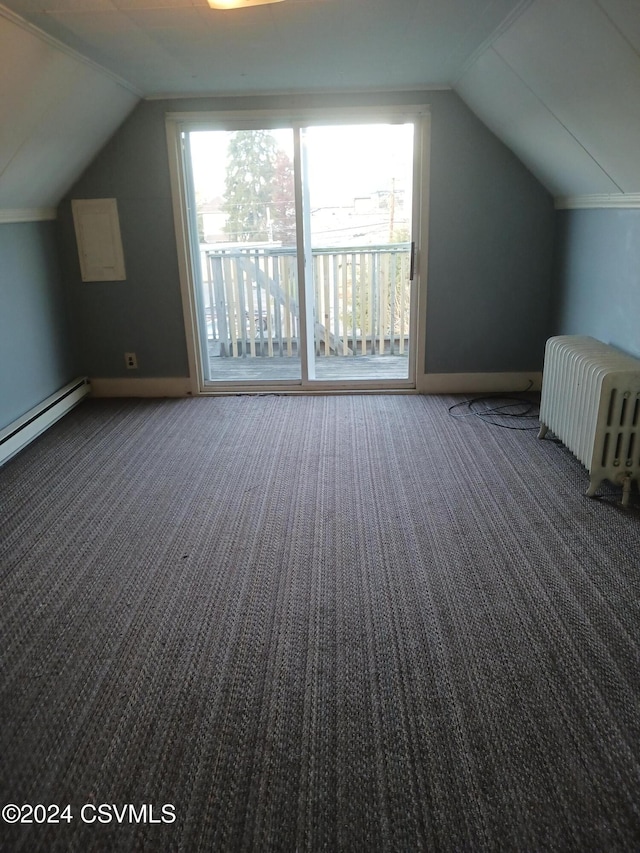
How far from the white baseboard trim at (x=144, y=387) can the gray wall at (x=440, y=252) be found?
0.05 metres

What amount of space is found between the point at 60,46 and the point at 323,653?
269cm

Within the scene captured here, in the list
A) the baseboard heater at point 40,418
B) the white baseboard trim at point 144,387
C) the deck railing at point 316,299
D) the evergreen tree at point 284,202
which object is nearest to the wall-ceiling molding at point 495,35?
the evergreen tree at point 284,202

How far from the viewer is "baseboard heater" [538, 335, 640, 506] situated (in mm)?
2529

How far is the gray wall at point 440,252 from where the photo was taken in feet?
12.4

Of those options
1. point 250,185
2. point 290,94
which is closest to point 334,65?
point 290,94

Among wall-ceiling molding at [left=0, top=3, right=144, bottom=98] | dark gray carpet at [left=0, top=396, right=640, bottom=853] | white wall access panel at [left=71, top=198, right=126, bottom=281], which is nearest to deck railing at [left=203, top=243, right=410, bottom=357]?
white wall access panel at [left=71, top=198, right=126, bottom=281]

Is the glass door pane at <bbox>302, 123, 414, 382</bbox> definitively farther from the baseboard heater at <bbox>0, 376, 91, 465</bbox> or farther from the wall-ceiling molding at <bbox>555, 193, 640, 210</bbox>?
the baseboard heater at <bbox>0, 376, 91, 465</bbox>

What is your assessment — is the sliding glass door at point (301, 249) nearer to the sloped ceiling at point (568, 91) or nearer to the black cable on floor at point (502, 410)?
the black cable on floor at point (502, 410)

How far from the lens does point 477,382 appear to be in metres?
4.23

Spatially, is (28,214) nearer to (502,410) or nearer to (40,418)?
(40,418)

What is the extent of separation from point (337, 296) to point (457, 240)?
1.61 meters

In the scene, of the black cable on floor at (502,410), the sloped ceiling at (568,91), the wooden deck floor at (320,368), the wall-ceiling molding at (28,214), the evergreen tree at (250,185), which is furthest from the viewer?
the wooden deck floor at (320,368)

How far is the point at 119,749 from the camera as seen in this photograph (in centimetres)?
149

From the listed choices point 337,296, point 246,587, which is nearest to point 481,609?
point 246,587
